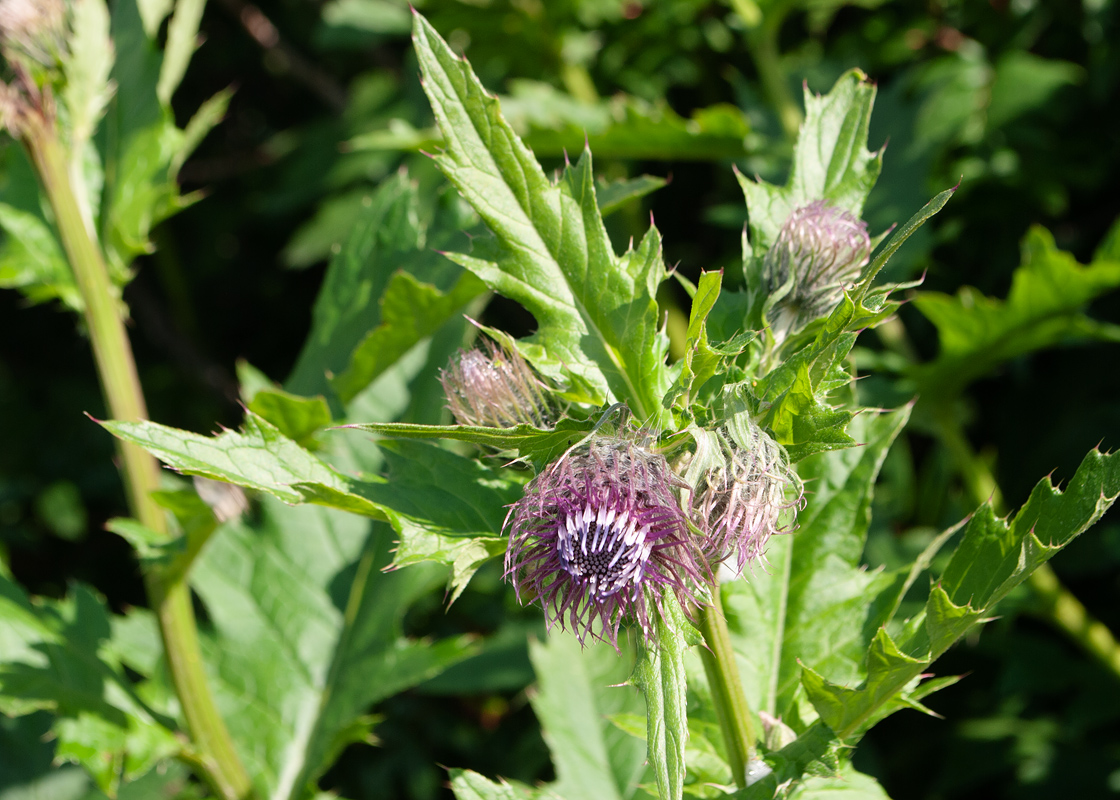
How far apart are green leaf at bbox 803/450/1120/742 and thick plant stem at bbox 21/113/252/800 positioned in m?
1.40

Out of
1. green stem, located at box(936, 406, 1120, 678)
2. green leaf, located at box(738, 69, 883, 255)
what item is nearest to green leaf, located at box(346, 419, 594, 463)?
green leaf, located at box(738, 69, 883, 255)

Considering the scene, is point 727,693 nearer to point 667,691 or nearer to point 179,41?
point 667,691

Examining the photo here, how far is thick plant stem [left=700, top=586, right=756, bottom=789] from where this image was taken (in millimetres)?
1371

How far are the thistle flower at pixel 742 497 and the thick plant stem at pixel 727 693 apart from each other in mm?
131

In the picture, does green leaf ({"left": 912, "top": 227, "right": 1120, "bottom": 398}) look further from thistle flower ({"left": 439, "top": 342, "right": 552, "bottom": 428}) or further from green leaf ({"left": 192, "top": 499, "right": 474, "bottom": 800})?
green leaf ({"left": 192, "top": 499, "right": 474, "bottom": 800})

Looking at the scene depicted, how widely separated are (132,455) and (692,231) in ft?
9.19

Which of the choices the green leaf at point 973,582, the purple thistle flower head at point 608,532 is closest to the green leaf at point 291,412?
the purple thistle flower head at point 608,532

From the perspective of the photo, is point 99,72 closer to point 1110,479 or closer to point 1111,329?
point 1110,479

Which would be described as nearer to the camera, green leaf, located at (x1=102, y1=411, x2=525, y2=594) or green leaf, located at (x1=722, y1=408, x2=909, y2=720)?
green leaf, located at (x1=102, y1=411, x2=525, y2=594)

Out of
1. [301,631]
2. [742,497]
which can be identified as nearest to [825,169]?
[742,497]

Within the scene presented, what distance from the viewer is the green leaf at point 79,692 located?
199cm

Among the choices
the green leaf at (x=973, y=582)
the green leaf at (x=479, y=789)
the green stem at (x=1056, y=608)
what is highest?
the green leaf at (x=973, y=582)

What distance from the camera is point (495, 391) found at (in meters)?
1.45

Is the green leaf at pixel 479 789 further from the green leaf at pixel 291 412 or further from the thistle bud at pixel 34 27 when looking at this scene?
the thistle bud at pixel 34 27
